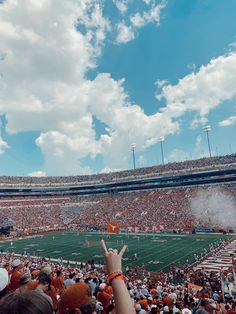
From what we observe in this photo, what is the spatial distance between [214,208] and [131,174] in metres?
27.0

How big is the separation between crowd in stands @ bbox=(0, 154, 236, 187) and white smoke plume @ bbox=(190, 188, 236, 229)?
6.77 m

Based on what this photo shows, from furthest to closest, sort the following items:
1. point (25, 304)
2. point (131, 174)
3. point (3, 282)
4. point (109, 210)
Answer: point (131, 174)
point (109, 210)
point (3, 282)
point (25, 304)

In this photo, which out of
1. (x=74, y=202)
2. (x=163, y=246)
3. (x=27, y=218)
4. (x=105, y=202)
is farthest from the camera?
(x=74, y=202)

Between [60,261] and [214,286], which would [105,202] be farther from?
[214,286]

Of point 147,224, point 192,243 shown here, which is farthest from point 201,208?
point 192,243

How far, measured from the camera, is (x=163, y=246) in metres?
30.7

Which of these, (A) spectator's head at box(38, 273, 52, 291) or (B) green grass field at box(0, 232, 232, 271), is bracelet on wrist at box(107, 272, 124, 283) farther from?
(B) green grass field at box(0, 232, 232, 271)

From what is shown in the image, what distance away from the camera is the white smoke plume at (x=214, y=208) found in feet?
132

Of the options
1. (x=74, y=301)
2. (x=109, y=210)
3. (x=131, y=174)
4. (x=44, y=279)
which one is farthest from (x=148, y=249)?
(x=131, y=174)

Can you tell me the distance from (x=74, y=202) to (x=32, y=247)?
1339 inches

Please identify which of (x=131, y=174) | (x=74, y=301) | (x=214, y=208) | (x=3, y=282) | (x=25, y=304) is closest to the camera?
(x=25, y=304)

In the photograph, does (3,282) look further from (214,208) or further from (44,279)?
(214,208)

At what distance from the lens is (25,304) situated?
53.0 inches

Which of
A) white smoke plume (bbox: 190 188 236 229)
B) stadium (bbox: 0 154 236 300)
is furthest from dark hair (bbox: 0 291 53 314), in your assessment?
white smoke plume (bbox: 190 188 236 229)
